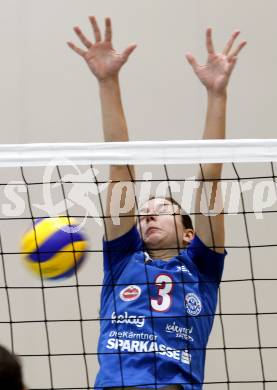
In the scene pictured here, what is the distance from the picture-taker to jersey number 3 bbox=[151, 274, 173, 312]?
8.38 ft

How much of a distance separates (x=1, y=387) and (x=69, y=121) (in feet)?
10.3

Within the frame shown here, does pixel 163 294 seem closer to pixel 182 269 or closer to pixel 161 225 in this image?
pixel 182 269

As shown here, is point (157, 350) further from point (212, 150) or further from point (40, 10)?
point (40, 10)

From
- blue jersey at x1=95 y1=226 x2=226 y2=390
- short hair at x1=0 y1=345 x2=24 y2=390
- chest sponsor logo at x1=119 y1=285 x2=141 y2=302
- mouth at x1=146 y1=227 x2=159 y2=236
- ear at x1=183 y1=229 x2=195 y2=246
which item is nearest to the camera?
short hair at x1=0 y1=345 x2=24 y2=390

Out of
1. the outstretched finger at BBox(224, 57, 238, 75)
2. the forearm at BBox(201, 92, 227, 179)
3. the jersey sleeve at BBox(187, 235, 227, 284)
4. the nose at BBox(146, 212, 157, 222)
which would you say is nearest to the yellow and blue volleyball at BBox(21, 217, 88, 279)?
the nose at BBox(146, 212, 157, 222)

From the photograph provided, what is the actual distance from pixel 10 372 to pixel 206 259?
51.7 inches

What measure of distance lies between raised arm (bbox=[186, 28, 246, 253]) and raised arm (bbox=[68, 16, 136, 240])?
0.20 m

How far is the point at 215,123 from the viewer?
2748 mm

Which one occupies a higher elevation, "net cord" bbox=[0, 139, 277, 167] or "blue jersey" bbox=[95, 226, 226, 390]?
"net cord" bbox=[0, 139, 277, 167]

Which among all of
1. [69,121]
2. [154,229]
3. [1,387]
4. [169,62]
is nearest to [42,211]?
[69,121]

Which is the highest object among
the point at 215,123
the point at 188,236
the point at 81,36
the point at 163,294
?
the point at 81,36

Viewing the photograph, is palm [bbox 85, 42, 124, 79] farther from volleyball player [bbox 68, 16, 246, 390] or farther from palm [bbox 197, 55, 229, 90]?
palm [bbox 197, 55, 229, 90]

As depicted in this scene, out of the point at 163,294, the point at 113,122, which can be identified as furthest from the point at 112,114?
the point at 163,294

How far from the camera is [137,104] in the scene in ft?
14.7
